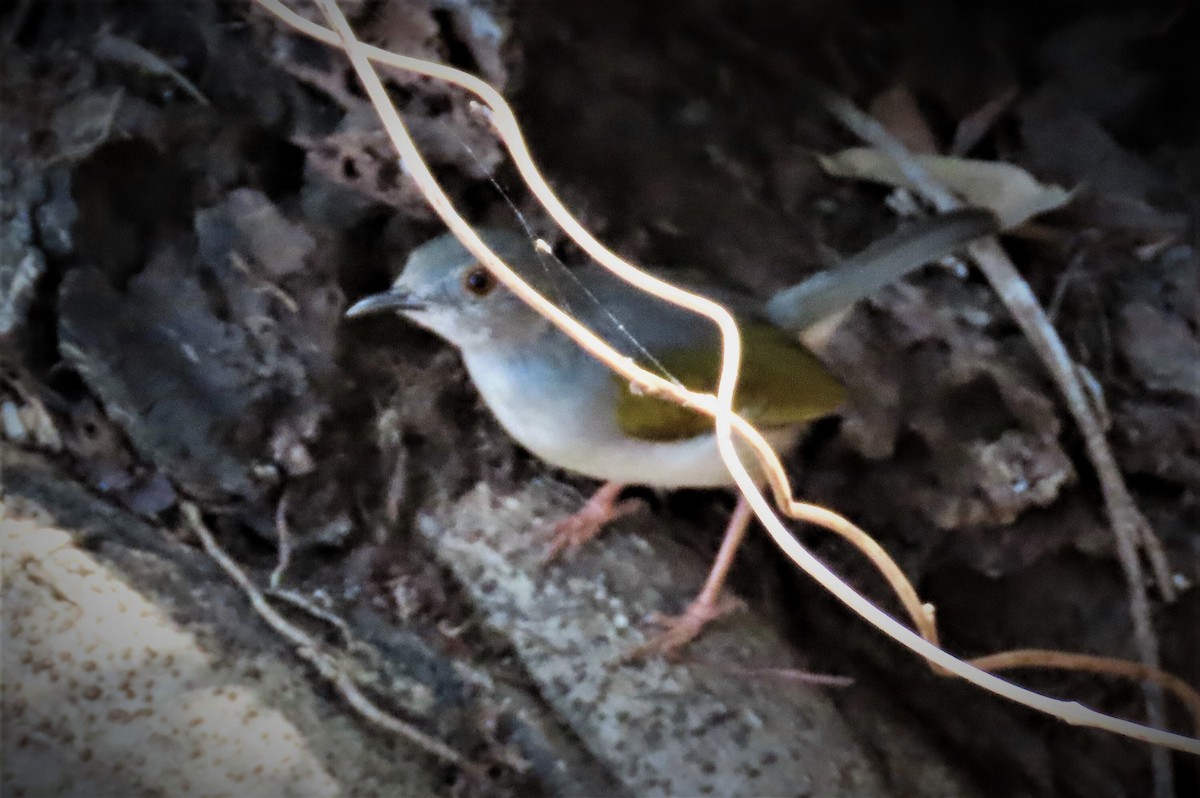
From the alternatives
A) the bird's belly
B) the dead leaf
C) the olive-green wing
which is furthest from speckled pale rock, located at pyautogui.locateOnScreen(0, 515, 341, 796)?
the dead leaf

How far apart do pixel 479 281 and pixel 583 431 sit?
0.40 metres

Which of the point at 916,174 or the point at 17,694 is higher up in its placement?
the point at 916,174

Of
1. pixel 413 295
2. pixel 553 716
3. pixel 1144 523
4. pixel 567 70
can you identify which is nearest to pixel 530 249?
pixel 413 295

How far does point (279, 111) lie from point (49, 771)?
1427 mm

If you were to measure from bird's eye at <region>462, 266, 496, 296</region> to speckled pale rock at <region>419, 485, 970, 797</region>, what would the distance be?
1.55ft

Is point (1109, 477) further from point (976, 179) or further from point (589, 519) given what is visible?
point (589, 519)

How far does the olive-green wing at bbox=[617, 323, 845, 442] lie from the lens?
6.97 ft

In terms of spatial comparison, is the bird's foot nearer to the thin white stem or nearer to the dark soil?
the dark soil

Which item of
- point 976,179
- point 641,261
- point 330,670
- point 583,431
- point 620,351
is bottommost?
point 330,670

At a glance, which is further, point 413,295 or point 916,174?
point 916,174

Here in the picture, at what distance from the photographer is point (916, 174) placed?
7.82ft

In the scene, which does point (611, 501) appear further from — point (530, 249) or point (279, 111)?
point (279, 111)

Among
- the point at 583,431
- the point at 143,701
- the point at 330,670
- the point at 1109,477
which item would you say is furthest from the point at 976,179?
the point at 143,701

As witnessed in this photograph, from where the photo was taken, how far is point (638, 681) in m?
1.96
